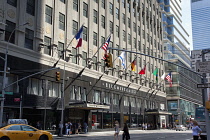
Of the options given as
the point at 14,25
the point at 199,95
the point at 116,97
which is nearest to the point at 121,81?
the point at 116,97

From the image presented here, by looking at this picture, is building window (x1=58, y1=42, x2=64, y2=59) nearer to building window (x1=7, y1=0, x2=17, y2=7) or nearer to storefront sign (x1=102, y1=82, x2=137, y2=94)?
building window (x1=7, y1=0, x2=17, y2=7)

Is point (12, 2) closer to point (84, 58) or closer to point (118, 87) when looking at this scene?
point (84, 58)

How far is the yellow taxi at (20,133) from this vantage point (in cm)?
1883

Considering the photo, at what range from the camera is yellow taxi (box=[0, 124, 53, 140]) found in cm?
1883

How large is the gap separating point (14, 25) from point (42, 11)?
5333 mm

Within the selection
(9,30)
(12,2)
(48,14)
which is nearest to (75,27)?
(48,14)

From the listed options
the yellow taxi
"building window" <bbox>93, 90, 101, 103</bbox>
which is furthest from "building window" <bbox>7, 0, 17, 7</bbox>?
"building window" <bbox>93, 90, 101, 103</bbox>

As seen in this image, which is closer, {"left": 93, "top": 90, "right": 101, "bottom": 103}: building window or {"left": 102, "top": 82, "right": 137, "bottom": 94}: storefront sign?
{"left": 93, "top": 90, "right": 101, "bottom": 103}: building window

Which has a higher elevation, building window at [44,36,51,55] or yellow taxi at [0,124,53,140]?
building window at [44,36,51,55]

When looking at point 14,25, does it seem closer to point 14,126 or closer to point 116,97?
point 14,126

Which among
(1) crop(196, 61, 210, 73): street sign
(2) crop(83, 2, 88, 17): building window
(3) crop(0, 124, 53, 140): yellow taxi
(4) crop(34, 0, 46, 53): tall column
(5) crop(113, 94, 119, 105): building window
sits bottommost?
(3) crop(0, 124, 53, 140): yellow taxi

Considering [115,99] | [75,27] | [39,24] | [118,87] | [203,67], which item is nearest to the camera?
[203,67]

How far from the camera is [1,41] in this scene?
31.4 meters

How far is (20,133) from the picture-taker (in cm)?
1959
